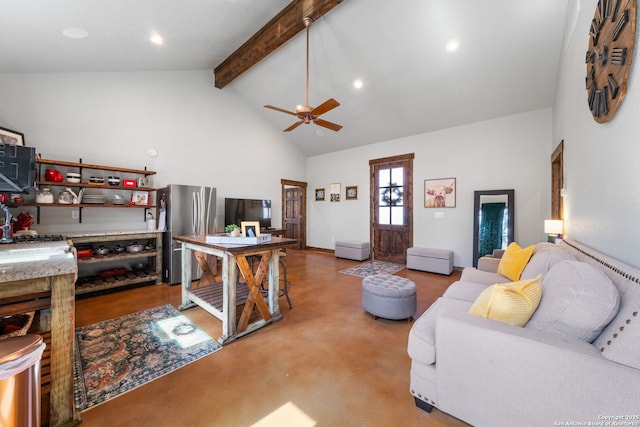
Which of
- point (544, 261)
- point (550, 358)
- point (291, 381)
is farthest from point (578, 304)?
point (291, 381)

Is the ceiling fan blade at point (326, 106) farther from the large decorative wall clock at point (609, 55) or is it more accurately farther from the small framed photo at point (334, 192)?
the small framed photo at point (334, 192)

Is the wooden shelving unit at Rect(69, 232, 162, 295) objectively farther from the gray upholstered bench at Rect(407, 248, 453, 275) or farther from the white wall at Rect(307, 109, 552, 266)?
the gray upholstered bench at Rect(407, 248, 453, 275)

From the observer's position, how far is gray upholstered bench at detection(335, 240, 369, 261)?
5.89m

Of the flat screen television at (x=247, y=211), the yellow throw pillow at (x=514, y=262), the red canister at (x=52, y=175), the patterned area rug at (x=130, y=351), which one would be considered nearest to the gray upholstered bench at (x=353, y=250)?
the flat screen television at (x=247, y=211)

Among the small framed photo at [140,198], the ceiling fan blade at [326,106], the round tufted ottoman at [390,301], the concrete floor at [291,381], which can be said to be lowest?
the concrete floor at [291,381]

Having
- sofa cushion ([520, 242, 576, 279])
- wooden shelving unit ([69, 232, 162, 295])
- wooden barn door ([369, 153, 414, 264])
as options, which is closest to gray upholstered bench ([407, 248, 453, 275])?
wooden barn door ([369, 153, 414, 264])

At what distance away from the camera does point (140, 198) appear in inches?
162

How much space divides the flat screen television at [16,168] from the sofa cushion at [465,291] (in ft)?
12.6

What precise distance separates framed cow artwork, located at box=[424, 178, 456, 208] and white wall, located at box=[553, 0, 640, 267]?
2023mm

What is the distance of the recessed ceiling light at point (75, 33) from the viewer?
270cm

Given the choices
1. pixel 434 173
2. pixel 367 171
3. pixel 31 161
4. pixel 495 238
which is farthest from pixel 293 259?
pixel 31 161

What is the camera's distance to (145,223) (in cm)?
433

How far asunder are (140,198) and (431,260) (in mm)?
5392

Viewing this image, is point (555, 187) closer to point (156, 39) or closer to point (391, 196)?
point (391, 196)
